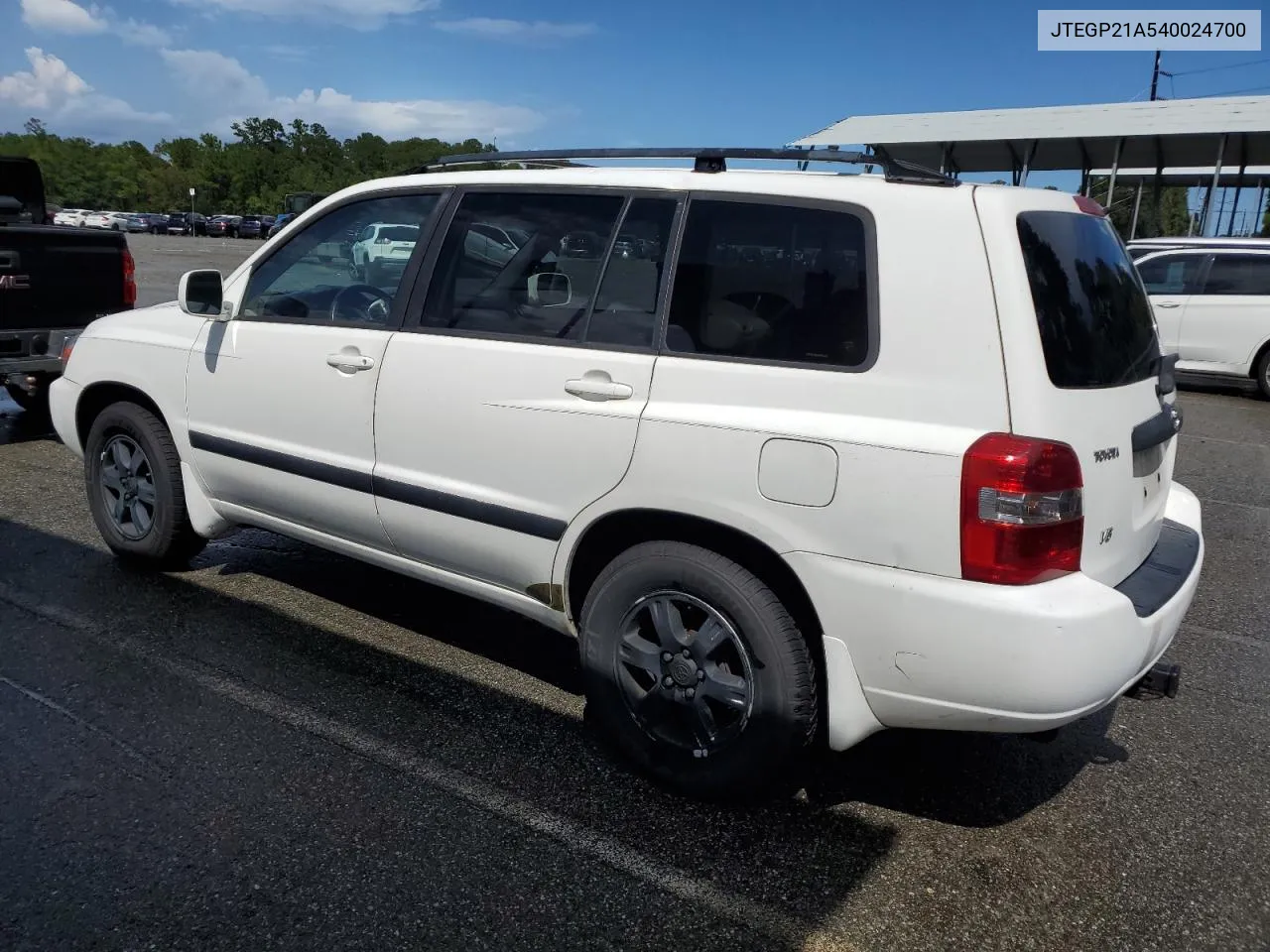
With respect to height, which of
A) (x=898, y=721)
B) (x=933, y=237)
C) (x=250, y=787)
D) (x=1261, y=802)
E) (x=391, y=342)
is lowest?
(x=1261, y=802)

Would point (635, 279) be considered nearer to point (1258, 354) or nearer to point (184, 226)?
point (1258, 354)

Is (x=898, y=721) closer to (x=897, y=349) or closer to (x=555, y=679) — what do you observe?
(x=897, y=349)

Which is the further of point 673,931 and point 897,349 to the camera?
point 897,349

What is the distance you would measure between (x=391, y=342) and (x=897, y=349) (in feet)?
5.95

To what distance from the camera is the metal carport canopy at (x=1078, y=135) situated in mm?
21109

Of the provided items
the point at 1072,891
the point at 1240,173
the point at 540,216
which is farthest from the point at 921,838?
the point at 1240,173

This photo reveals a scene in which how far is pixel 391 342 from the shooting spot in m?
3.63

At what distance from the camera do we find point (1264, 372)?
492 inches

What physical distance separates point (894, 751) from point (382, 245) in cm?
259

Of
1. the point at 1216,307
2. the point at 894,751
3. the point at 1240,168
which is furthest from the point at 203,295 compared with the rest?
the point at 1240,168

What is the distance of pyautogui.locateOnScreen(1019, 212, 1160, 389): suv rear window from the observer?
2647 mm

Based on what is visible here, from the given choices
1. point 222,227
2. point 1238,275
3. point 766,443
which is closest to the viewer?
point 766,443

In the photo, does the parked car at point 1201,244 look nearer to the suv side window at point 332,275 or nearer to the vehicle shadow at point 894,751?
the vehicle shadow at point 894,751

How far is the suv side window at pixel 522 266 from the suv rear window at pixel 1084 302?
1.28 metres
